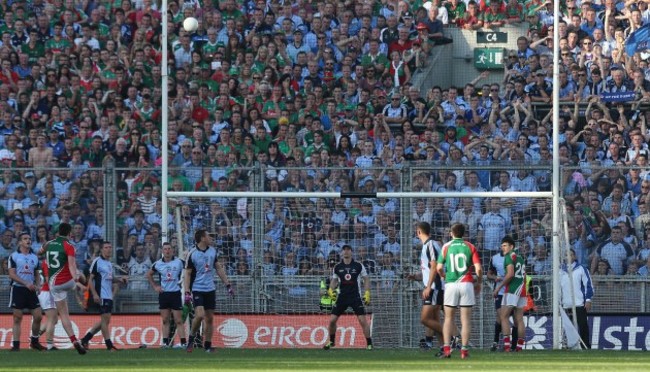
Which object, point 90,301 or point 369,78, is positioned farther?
point 369,78

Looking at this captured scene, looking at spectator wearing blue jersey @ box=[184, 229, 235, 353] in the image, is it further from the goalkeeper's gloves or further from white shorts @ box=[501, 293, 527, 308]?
white shorts @ box=[501, 293, 527, 308]

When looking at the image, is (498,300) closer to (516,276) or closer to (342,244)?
(516,276)

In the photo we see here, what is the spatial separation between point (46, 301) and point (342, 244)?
5.78 meters

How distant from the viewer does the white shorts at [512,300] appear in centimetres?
2217

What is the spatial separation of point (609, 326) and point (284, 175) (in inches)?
250

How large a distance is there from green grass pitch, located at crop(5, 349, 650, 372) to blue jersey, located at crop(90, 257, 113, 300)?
1.17 m

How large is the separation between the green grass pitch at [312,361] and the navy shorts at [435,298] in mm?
786

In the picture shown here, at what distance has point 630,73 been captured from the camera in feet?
94.5

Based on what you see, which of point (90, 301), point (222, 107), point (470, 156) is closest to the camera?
point (90, 301)

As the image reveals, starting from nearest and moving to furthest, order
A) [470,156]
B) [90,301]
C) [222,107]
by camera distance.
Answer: [90,301] < [470,156] < [222,107]

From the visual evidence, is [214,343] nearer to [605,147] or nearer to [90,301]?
[90,301]

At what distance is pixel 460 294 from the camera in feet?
64.7

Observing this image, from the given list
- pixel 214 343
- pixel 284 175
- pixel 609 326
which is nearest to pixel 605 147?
pixel 609 326

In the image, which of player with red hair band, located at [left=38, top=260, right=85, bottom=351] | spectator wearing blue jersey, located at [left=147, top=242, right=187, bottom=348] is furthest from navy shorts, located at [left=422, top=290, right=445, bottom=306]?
player with red hair band, located at [left=38, top=260, right=85, bottom=351]
